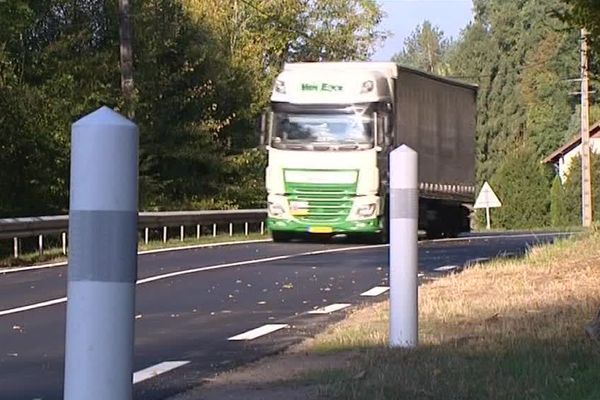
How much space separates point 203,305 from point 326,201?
1171cm

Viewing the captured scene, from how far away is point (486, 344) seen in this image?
846 centimetres

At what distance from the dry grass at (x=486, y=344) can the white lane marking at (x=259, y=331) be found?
2.05 ft

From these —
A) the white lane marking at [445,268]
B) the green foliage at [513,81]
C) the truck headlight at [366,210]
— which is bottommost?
the white lane marking at [445,268]

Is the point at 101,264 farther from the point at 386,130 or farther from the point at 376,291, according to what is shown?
the point at 386,130

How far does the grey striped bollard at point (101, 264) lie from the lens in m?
4.01

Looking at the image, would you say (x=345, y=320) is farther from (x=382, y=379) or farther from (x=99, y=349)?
(x=99, y=349)

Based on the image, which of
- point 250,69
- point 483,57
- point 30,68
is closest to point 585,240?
point 30,68

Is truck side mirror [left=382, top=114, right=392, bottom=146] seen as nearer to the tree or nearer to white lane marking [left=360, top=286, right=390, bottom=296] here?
white lane marking [left=360, top=286, right=390, bottom=296]

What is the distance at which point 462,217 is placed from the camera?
1224 inches

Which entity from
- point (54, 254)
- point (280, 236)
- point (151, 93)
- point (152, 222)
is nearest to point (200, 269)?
point (54, 254)

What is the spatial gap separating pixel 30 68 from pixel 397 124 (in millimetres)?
12151

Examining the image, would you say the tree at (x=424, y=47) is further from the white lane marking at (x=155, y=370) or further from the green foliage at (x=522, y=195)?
the white lane marking at (x=155, y=370)

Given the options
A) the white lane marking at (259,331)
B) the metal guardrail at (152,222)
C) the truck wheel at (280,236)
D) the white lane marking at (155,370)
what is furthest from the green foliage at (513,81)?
the white lane marking at (155,370)

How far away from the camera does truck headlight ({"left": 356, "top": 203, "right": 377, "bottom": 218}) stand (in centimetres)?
2461
